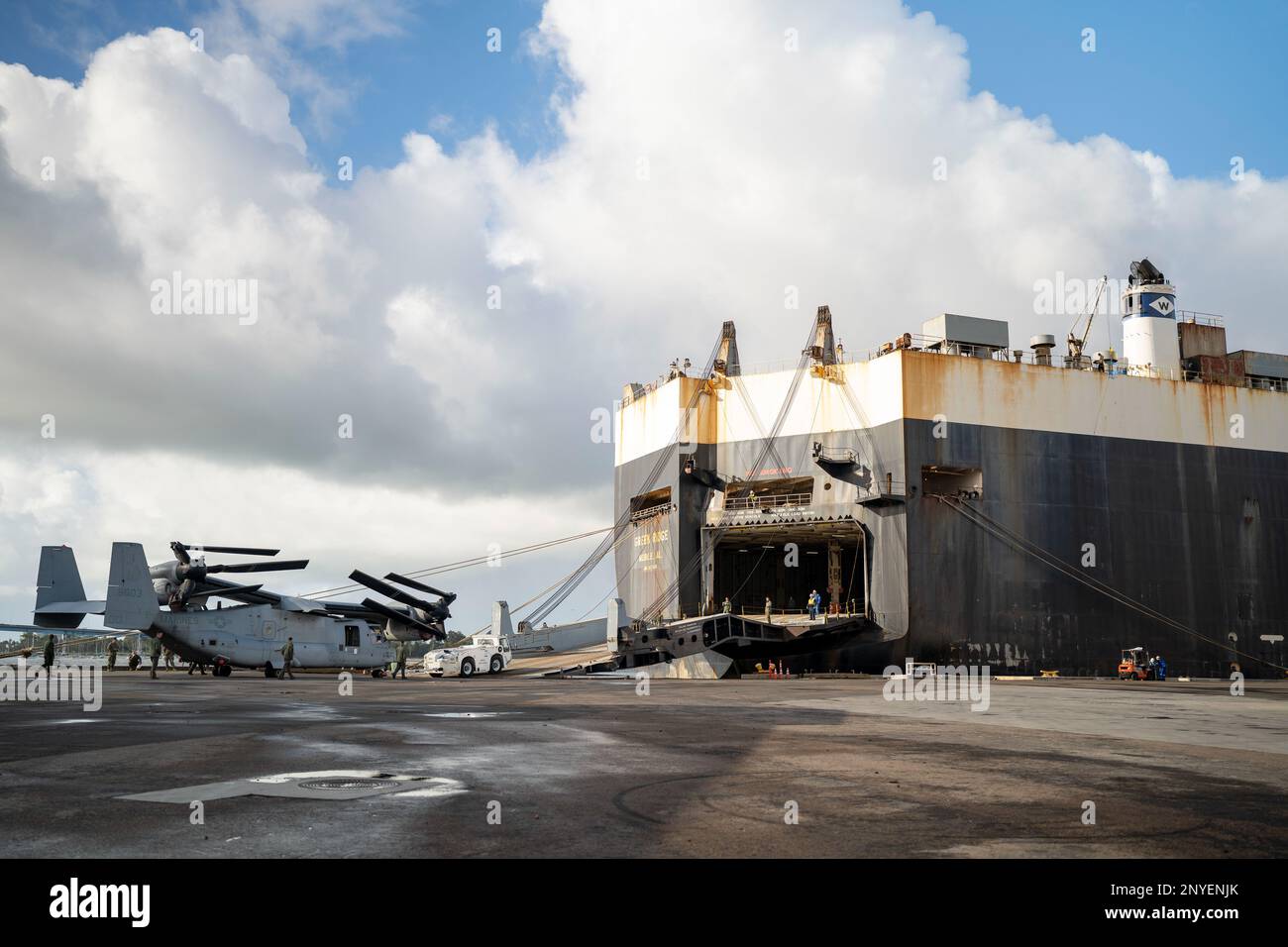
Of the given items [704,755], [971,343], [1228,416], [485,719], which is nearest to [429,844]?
[704,755]

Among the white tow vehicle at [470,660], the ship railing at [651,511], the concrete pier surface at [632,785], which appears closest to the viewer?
the concrete pier surface at [632,785]

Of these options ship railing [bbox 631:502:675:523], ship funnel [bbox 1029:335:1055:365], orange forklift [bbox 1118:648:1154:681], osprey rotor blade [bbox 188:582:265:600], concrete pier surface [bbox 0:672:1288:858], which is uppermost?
ship funnel [bbox 1029:335:1055:365]

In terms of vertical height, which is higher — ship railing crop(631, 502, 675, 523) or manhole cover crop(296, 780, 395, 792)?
ship railing crop(631, 502, 675, 523)

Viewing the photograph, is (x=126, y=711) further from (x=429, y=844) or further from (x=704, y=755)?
(x=429, y=844)

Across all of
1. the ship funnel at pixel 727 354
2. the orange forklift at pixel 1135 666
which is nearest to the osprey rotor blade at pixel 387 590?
the ship funnel at pixel 727 354

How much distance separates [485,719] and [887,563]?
28445 millimetres

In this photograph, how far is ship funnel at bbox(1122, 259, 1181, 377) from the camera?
51656 millimetres

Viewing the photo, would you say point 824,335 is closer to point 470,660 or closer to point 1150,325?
point 1150,325

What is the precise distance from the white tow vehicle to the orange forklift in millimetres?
27700

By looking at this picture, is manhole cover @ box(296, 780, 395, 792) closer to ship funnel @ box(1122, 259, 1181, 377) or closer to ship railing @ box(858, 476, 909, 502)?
ship railing @ box(858, 476, 909, 502)

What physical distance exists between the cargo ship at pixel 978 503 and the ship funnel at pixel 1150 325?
0.41 feet

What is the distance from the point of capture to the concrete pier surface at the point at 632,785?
6.71 m

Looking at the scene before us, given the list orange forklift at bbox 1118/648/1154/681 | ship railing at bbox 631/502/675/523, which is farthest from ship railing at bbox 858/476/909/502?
orange forklift at bbox 1118/648/1154/681

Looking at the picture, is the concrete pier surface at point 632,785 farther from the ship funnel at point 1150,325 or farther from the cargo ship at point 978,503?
the ship funnel at point 1150,325
